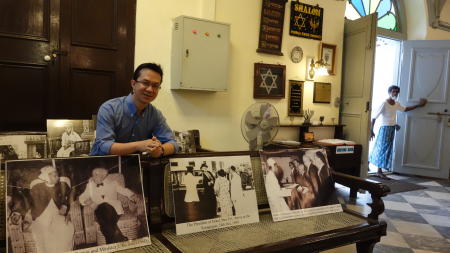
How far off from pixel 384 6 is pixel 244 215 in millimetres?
5423

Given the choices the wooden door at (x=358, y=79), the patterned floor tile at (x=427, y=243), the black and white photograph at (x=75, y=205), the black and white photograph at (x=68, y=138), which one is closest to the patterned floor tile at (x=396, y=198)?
the wooden door at (x=358, y=79)

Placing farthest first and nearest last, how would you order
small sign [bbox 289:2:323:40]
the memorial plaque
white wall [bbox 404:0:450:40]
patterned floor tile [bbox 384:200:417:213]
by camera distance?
white wall [bbox 404:0:450:40] < small sign [bbox 289:2:323:40] < the memorial plaque < patterned floor tile [bbox 384:200:417:213]

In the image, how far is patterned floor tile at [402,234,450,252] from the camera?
280 centimetres

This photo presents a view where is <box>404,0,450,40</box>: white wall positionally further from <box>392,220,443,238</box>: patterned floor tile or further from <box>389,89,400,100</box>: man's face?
<box>392,220,443,238</box>: patterned floor tile

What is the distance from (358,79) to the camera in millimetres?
4723

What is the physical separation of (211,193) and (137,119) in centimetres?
62

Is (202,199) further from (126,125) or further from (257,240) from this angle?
A: (126,125)

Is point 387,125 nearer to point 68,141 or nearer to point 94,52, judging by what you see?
point 94,52

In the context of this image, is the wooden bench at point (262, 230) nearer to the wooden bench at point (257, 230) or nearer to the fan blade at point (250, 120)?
the wooden bench at point (257, 230)

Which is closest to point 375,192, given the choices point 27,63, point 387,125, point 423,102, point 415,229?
point 415,229

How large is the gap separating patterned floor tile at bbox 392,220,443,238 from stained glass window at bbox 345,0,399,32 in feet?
10.7

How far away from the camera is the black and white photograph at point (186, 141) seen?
3352mm

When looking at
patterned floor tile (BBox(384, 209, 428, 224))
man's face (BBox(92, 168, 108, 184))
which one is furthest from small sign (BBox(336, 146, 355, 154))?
man's face (BBox(92, 168, 108, 184))

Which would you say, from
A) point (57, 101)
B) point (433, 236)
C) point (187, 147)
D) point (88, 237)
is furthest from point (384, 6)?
point (88, 237)
